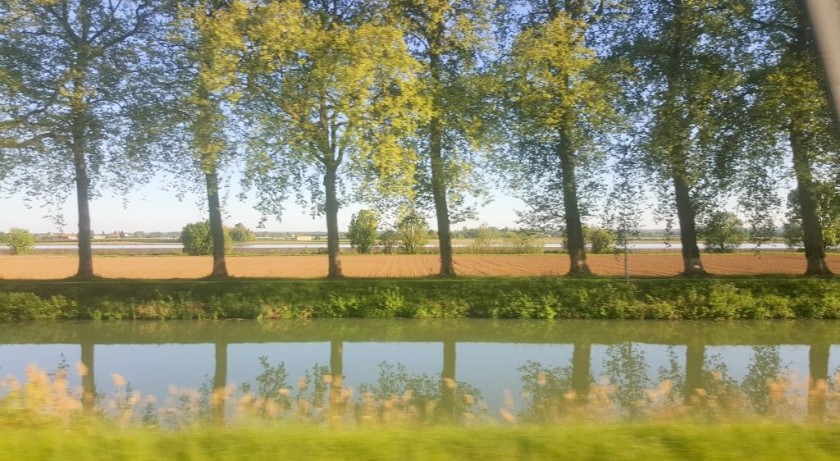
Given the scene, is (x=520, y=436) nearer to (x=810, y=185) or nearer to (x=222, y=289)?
(x=222, y=289)

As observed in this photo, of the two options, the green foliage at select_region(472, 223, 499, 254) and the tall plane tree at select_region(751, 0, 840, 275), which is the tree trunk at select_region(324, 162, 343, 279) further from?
the green foliage at select_region(472, 223, 499, 254)

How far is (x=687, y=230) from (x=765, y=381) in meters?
16.2

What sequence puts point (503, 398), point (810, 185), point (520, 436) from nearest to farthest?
point (520, 436)
point (503, 398)
point (810, 185)

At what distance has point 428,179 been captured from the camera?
91.1 feet

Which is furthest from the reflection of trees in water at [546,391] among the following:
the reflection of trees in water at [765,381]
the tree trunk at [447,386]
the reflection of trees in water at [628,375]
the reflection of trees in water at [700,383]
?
the reflection of trees in water at [765,381]

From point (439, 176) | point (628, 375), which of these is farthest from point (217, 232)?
point (628, 375)

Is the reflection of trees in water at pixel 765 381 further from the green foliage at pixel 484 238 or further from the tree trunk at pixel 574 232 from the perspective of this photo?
the green foliage at pixel 484 238

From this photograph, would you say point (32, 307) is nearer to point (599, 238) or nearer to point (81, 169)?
point (81, 169)

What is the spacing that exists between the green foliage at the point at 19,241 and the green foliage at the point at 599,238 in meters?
70.8

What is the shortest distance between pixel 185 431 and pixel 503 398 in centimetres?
605

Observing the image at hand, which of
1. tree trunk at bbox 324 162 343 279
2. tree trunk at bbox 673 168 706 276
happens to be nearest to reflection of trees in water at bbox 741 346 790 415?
tree trunk at bbox 673 168 706 276

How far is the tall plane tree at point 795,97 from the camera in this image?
70.9ft

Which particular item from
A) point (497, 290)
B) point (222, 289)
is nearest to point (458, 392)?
point (497, 290)

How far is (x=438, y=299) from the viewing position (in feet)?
78.7
